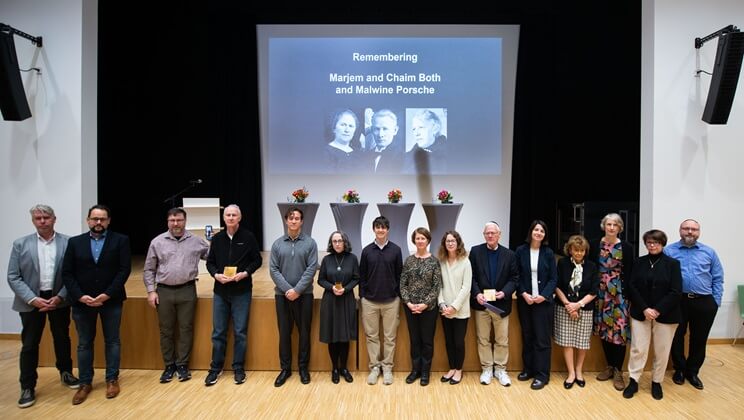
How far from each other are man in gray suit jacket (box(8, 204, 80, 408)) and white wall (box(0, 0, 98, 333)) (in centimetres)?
131

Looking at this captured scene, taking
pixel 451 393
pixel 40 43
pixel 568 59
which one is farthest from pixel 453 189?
pixel 40 43

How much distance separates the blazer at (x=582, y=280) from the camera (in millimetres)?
3334

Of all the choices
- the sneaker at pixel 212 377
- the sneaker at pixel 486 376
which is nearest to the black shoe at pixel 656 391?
the sneaker at pixel 486 376

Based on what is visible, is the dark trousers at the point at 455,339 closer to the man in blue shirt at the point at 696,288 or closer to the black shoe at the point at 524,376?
the black shoe at the point at 524,376

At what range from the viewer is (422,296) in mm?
3381

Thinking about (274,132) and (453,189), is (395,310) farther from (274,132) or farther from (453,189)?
(274,132)

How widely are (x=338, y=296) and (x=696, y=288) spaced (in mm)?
2927

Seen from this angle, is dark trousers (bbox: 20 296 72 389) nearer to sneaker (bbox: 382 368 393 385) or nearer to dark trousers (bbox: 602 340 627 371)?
sneaker (bbox: 382 368 393 385)

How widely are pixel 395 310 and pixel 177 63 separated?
Answer: 621cm

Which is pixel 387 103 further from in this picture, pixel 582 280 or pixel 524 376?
pixel 524 376

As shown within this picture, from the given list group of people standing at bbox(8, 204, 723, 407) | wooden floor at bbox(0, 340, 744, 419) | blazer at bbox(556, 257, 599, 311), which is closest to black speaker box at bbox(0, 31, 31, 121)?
group of people standing at bbox(8, 204, 723, 407)

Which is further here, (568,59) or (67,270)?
(568,59)

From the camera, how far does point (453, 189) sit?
7.05m

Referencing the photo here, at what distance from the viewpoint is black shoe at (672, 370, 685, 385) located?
3529 millimetres
